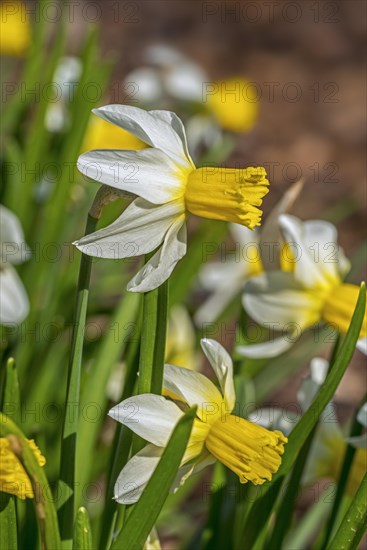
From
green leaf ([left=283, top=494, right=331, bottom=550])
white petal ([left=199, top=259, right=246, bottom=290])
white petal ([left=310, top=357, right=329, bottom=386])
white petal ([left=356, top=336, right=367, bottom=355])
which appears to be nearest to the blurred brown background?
white petal ([left=199, top=259, right=246, bottom=290])

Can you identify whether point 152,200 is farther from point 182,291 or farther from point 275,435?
point 182,291

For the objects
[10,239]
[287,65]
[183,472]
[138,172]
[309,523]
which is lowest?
[309,523]

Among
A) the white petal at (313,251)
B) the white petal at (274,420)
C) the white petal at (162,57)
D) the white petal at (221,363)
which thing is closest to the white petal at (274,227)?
the white petal at (313,251)

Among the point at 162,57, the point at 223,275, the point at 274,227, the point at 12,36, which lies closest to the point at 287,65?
the point at 162,57

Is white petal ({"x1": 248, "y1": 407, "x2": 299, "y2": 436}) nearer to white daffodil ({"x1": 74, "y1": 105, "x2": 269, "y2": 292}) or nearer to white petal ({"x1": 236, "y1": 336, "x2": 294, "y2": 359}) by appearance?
white petal ({"x1": 236, "y1": 336, "x2": 294, "y2": 359})

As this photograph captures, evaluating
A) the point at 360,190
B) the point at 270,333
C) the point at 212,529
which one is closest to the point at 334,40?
the point at 360,190

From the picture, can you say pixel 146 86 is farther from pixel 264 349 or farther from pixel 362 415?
pixel 362 415
